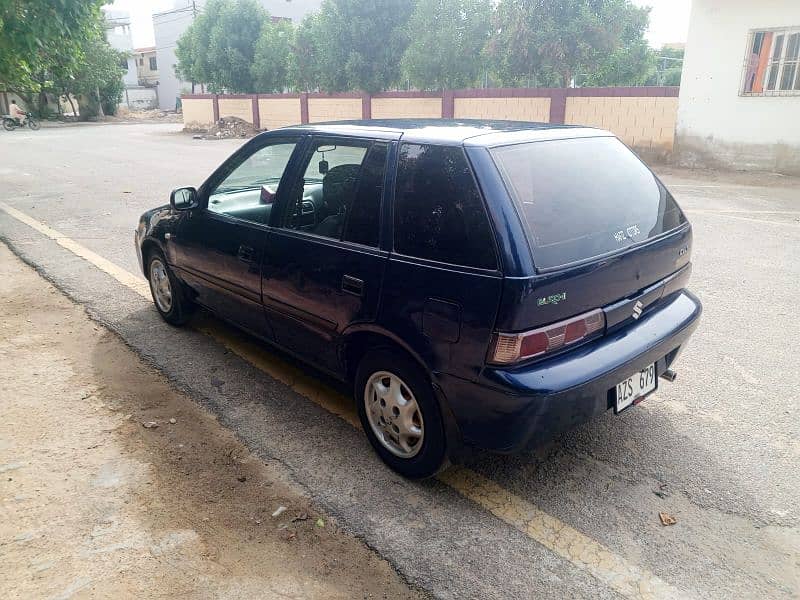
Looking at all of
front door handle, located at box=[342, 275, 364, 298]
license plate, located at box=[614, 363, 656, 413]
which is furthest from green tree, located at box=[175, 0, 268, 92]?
license plate, located at box=[614, 363, 656, 413]

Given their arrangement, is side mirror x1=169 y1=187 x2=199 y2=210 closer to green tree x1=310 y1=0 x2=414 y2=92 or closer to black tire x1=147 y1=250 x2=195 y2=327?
black tire x1=147 y1=250 x2=195 y2=327

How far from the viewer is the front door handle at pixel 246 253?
3717 millimetres

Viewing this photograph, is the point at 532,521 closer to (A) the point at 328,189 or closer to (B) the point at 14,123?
(A) the point at 328,189

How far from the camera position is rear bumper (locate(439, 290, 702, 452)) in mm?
2488

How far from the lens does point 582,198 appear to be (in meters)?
2.88

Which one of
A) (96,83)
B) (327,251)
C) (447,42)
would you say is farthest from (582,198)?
(96,83)

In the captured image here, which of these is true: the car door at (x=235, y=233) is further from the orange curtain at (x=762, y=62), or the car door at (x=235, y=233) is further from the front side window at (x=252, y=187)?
the orange curtain at (x=762, y=62)

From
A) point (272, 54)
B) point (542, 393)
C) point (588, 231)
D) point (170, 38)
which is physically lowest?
point (542, 393)

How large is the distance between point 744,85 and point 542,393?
48.1ft

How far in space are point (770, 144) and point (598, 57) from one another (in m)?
7.44

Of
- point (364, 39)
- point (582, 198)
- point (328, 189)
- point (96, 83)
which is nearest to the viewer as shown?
point (582, 198)

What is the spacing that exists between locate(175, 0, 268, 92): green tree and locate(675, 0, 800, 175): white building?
23.4 metres

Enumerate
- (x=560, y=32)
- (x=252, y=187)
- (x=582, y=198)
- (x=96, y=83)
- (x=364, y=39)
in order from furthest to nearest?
1. (x=96, y=83)
2. (x=364, y=39)
3. (x=560, y=32)
4. (x=252, y=187)
5. (x=582, y=198)

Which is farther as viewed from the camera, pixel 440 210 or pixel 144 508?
pixel 144 508
